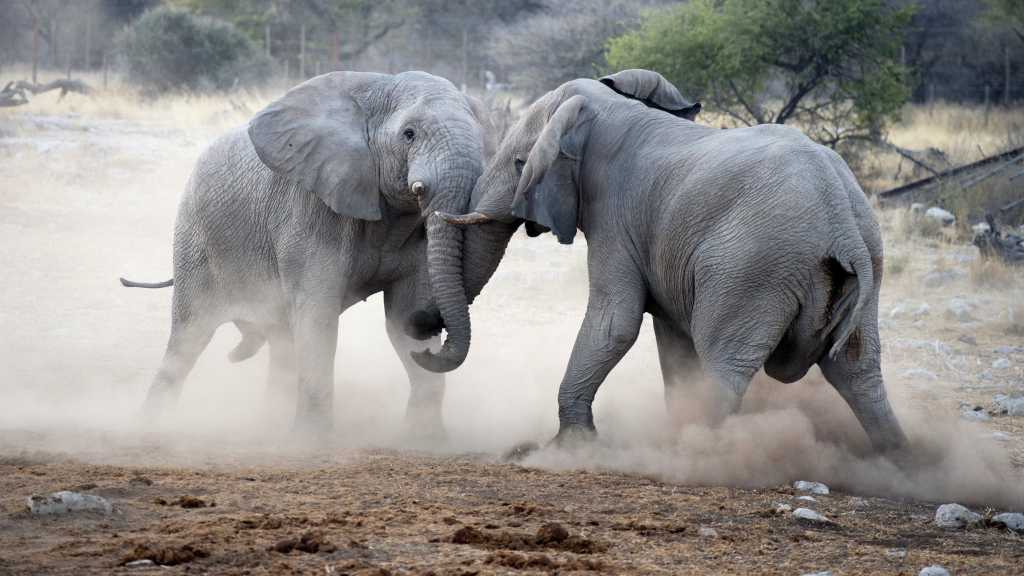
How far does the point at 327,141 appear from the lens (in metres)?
7.22

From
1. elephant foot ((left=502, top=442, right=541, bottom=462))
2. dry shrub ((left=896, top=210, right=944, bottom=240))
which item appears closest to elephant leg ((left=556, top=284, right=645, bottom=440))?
elephant foot ((left=502, top=442, right=541, bottom=462))

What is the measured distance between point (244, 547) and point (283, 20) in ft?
103

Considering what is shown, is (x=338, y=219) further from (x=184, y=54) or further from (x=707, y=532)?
(x=184, y=54)

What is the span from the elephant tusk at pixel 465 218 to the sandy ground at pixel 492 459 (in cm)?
114

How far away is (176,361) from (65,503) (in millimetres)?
3246

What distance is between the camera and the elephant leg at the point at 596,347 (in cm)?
652

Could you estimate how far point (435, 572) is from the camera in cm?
421

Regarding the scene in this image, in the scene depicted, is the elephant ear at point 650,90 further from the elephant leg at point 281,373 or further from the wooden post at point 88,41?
the wooden post at point 88,41

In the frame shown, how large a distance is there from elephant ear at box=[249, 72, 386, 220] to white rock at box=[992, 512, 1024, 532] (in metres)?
3.28

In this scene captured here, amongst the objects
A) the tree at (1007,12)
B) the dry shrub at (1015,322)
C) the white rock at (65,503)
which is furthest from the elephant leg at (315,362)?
the tree at (1007,12)

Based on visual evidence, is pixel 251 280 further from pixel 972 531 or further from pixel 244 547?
pixel 972 531

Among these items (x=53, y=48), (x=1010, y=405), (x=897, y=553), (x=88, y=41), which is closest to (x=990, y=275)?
(x=1010, y=405)

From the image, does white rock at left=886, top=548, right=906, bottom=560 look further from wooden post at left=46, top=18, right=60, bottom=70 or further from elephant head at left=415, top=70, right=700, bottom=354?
wooden post at left=46, top=18, right=60, bottom=70

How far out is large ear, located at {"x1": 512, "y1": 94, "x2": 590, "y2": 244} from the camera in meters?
6.55
